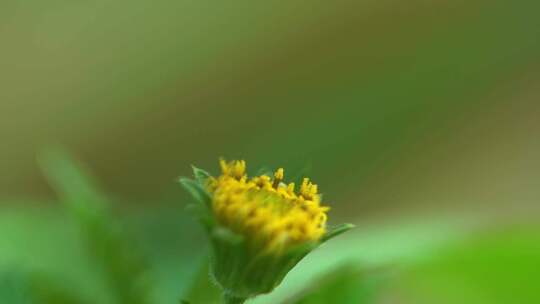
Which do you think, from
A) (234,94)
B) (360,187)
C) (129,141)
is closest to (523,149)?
(360,187)

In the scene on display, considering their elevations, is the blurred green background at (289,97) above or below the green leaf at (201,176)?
above

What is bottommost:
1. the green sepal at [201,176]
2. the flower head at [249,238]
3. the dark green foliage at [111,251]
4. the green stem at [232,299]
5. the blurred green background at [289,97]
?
the green stem at [232,299]

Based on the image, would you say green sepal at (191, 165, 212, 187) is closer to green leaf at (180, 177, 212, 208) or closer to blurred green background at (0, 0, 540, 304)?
green leaf at (180, 177, 212, 208)

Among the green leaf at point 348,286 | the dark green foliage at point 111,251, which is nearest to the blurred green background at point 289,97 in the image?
the dark green foliage at point 111,251

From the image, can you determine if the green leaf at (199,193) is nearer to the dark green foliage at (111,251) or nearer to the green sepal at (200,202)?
the green sepal at (200,202)

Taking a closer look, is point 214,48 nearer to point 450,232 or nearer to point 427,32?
point 427,32

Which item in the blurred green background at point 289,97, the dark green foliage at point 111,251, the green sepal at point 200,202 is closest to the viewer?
the green sepal at point 200,202

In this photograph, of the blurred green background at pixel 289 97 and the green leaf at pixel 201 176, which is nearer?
the green leaf at pixel 201 176

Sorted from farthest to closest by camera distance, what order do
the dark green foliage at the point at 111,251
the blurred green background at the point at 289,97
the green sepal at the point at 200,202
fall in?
the blurred green background at the point at 289,97
the dark green foliage at the point at 111,251
the green sepal at the point at 200,202
